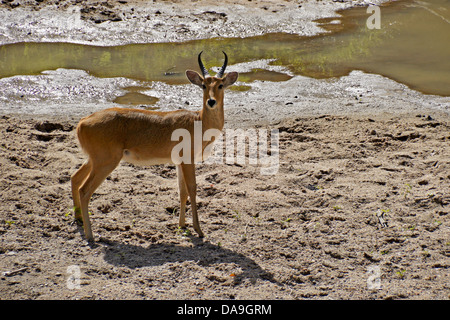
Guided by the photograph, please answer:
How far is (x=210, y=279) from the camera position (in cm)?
537

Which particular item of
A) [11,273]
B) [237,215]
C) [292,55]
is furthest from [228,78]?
[292,55]

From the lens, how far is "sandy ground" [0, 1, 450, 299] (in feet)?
17.4

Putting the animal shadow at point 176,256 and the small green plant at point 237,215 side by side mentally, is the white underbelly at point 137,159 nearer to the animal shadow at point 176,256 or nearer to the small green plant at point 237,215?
the animal shadow at point 176,256

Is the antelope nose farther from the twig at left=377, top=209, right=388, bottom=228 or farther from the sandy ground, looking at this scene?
the twig at left=377, top=209, right=388, bottom=228

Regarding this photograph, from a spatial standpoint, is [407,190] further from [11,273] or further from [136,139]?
[11,273]

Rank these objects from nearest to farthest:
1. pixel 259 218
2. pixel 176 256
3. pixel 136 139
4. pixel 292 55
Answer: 1. pixel 176 256
2. pixel 136 139
3. pixel 259 218
4. pixel 292 55

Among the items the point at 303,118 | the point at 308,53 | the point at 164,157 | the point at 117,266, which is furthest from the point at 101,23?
the point at 117,266

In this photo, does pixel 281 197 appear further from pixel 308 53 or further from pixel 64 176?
pixel 308 53

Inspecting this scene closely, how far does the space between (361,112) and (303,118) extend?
1080mm

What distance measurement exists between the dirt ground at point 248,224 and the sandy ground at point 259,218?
2 centimetres

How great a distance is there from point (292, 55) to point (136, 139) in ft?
24.7

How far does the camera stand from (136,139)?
20.2ft

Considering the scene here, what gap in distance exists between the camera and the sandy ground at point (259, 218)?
5.29 meters
